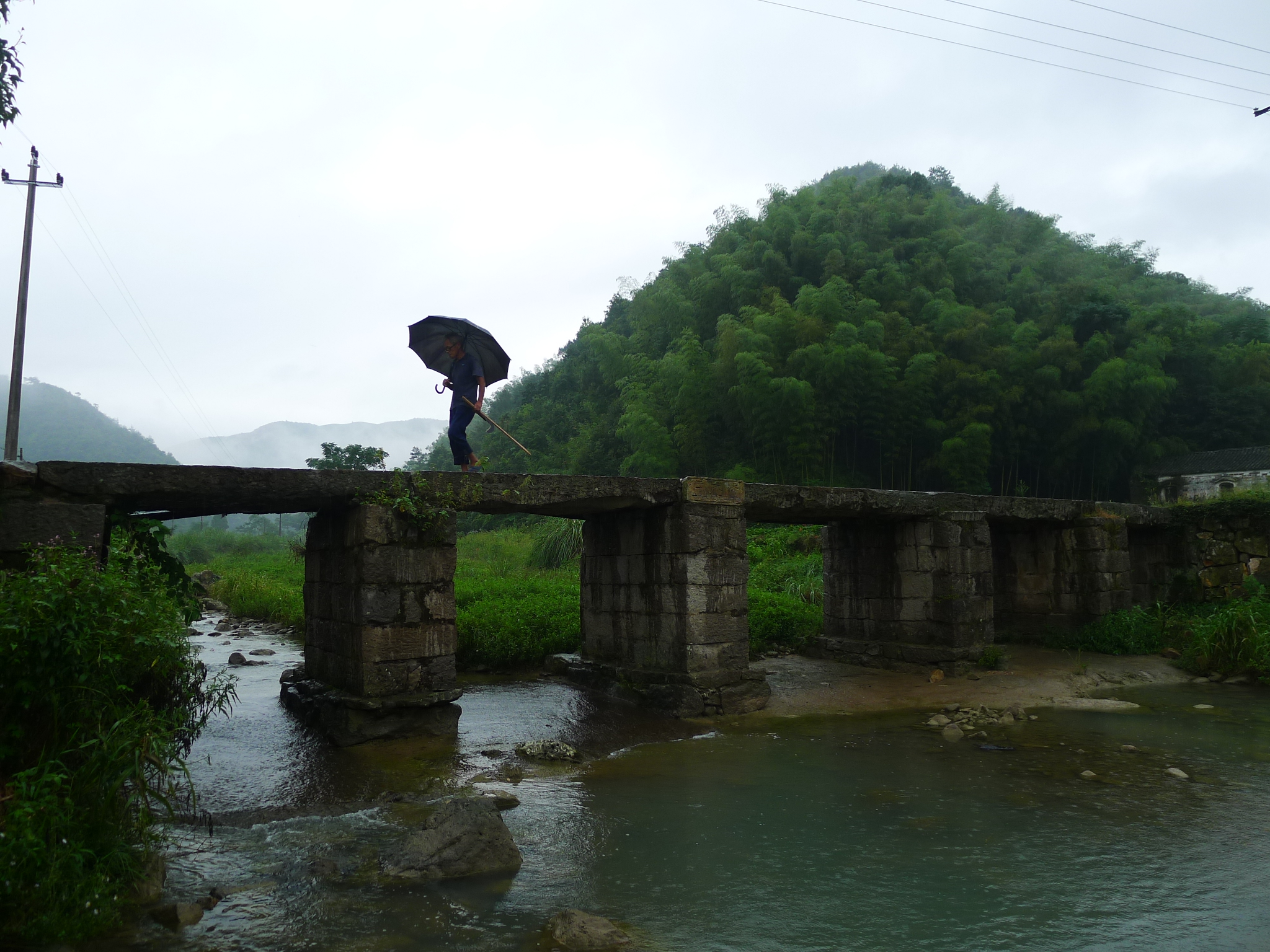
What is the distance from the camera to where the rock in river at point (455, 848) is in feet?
14.4

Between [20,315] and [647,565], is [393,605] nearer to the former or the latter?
[647,565]

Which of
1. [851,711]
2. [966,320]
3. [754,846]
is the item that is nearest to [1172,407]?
[966,320]

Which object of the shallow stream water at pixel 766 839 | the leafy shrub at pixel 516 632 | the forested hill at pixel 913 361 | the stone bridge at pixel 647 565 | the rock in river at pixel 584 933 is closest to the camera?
the rock in river at pixel 584 933

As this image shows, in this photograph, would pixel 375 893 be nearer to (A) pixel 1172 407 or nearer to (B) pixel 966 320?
(B) pixel 966 320

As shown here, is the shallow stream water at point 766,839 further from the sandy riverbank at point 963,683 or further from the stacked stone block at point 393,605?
the sandy riverbank at point 963,683

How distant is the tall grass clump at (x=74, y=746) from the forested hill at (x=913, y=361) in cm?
1453

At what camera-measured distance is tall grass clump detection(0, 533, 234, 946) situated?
334cm

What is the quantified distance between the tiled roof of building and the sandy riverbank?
14426 millimetres

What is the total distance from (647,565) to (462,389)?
2650 mm

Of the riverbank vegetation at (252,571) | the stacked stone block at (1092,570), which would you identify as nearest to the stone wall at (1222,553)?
the stacked stone block at (1092,570)

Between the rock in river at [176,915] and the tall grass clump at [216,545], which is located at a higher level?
the tall grass clump at [216,545]

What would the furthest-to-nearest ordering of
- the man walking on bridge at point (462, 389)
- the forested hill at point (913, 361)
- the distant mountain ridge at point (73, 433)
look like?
the distant mountain ridge at point (73, 433)
the forested hill at point (913, 361)
the man walking on bridge at point (462, 389)

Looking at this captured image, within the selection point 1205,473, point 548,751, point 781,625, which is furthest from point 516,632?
point 1205,473

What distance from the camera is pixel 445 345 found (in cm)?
849
